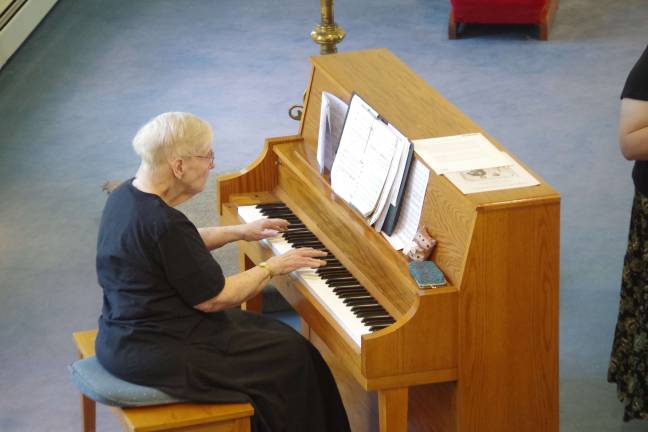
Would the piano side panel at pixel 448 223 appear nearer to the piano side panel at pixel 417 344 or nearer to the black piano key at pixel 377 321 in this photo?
the piano side panel at pixel 417 344

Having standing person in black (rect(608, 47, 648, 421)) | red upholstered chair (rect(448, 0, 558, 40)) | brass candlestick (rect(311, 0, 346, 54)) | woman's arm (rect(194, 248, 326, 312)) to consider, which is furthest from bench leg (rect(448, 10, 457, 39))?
woman's arm (rect(194, 248, 326, 312))

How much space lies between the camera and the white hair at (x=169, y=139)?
3555 mm

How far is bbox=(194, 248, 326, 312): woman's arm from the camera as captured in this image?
3621 mm

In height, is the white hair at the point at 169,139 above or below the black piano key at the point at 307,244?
above

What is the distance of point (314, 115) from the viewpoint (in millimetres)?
4555

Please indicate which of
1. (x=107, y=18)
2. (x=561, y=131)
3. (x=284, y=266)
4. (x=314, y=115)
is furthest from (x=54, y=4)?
(x=284, y=266)

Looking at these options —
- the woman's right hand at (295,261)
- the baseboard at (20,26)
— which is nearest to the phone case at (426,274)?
the woman's right hand at (295,261)

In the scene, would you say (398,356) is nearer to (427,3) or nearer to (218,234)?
(218,234)

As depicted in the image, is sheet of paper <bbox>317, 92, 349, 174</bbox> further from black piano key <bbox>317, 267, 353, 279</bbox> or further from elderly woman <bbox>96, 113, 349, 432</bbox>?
elderly woman <bbox>96, 113, 349, 432</bbox>

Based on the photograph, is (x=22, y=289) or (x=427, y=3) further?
(x=427, y=3)

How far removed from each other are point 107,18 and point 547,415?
6.29m

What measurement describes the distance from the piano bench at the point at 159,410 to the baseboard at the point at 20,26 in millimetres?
5003

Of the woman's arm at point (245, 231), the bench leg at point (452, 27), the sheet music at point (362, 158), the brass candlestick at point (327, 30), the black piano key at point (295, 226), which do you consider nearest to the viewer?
the sheet music at point (362, 158)

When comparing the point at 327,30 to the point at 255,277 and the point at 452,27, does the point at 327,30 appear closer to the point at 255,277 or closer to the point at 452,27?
the point at 255,277
